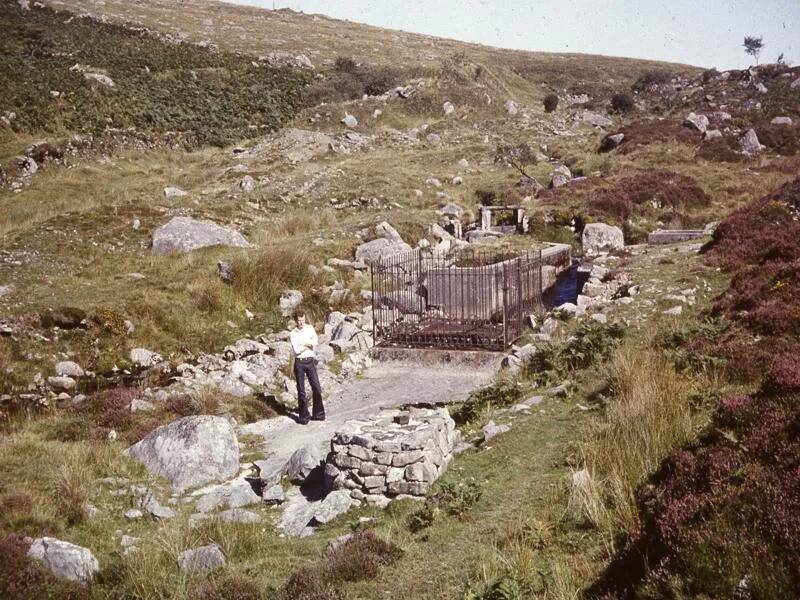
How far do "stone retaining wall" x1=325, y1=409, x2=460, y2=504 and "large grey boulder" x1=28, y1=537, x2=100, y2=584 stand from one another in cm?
308

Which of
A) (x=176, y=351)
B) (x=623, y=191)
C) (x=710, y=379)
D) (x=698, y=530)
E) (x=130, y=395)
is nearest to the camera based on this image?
(x=698, y=530)

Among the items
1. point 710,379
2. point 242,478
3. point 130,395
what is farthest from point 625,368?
point 130,395

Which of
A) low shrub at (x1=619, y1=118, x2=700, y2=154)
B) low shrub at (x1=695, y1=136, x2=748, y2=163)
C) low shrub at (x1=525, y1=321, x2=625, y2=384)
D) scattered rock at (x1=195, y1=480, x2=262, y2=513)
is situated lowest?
scattered rock at (x1=195, y1=480, x2=262, y2=513)

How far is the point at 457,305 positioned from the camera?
18.0 m

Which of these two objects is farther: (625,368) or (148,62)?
(148,62)

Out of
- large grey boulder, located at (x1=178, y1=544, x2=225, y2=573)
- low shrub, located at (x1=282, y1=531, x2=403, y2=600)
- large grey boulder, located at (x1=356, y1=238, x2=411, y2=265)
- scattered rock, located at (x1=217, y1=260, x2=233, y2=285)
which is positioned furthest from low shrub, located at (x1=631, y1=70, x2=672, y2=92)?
large grey boulder, located at (x1=178, y1=544, x2=225, y2=573)

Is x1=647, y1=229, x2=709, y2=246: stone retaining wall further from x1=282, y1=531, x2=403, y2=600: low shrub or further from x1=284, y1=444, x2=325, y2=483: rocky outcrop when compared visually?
x1=282, y1=531, x2=403, y2=600: low shrub

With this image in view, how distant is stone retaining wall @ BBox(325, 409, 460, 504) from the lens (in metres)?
8.43

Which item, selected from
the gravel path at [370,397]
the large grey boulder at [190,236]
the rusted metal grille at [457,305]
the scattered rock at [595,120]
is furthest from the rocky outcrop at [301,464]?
the scattered rock at [595,120]

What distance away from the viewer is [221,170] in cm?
3378

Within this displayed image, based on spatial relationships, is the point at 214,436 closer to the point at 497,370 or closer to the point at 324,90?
the point at 497,370

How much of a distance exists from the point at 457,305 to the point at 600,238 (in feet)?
35.3

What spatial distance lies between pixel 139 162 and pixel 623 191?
25.0m

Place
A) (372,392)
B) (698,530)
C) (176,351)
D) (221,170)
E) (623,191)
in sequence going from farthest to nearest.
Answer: (221,170) < (623,191) < (176,351) < (372,392) < (698,530)
